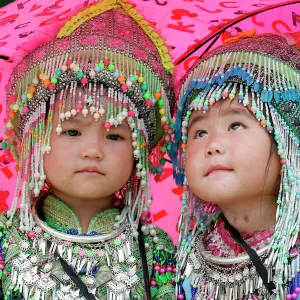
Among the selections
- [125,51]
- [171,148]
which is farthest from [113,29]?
[171,148]

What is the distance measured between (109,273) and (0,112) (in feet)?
3.30

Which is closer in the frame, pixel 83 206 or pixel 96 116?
pixel 96 116

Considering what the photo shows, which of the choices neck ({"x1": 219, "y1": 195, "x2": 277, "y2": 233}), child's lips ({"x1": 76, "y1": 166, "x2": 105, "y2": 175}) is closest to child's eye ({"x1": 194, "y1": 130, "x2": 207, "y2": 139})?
neck ({"x1": 219, "y1": 195, "x2": 277, "y2": 233})

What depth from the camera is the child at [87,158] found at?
259 centimetres

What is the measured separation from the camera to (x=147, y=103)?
2674 millimetres

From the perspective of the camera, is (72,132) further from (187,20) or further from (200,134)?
(187,20)

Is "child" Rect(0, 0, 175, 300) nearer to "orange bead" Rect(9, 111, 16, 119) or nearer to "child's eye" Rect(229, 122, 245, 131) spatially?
"orange bead" Rect(9, 111, 16, 119)

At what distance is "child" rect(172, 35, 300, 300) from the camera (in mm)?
2420

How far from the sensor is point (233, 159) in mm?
2416

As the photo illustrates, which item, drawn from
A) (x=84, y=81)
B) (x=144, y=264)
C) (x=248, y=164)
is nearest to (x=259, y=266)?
(x=248, y=164)

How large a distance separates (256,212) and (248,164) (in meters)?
0.22

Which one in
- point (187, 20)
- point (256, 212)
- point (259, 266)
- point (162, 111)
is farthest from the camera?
point (187, 20)

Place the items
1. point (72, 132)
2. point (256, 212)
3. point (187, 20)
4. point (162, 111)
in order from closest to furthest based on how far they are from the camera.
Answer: point (256, 212), point (72, 132), point (162, 111), point (187, 20)

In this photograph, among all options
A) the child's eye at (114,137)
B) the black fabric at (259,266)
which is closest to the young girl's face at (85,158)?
the child's eye at (114,137)
